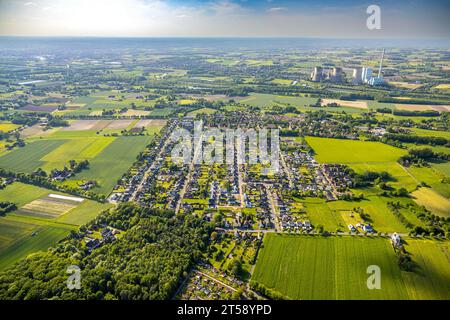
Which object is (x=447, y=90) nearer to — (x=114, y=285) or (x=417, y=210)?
(x=417, y=210)

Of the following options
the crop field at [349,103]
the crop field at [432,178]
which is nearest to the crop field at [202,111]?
the crop field at [349,103]

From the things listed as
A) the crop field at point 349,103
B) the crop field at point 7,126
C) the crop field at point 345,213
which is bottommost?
the crop field at point 345,213

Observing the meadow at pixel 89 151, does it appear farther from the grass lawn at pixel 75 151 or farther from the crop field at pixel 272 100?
the crop field at pixel 272 100

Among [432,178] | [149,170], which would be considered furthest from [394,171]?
[149,170]

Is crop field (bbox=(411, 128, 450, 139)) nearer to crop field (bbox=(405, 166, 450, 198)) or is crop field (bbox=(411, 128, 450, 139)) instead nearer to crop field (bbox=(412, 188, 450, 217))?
crop field (bbox=(405, 166, 450, 198))

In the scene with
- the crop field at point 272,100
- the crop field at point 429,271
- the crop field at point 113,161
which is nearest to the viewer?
the crop field at point 429,271

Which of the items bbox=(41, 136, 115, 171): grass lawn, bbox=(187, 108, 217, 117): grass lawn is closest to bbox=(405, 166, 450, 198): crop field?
bbox=(187, 108, 217, 117): grass lawn

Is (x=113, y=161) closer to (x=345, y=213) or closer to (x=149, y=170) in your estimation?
(x=149, y=170)
